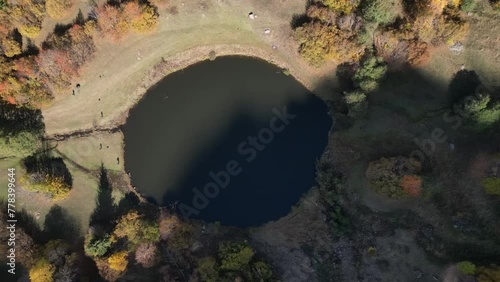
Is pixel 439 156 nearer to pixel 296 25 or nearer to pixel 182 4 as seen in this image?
pixel 296 25

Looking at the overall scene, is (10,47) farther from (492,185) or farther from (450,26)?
(492,185)

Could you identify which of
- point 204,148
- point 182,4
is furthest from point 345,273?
point 182,4

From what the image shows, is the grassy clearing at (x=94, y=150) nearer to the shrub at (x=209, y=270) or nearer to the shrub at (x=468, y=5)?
the shrub at (x=209, y=270)

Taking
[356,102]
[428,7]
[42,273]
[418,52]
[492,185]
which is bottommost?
[492,185]

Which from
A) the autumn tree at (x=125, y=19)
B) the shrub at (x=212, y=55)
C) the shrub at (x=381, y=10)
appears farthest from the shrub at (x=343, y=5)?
the autumn tree at (x=125, y=19)

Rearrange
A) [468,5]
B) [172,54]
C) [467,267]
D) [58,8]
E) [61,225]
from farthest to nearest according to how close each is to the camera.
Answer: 1. [172,54]
2. [61,225]
3. [58,8]
4. [468,5]
5. [467,267]

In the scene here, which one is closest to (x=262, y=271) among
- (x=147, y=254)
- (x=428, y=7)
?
(x=147, y=254)
